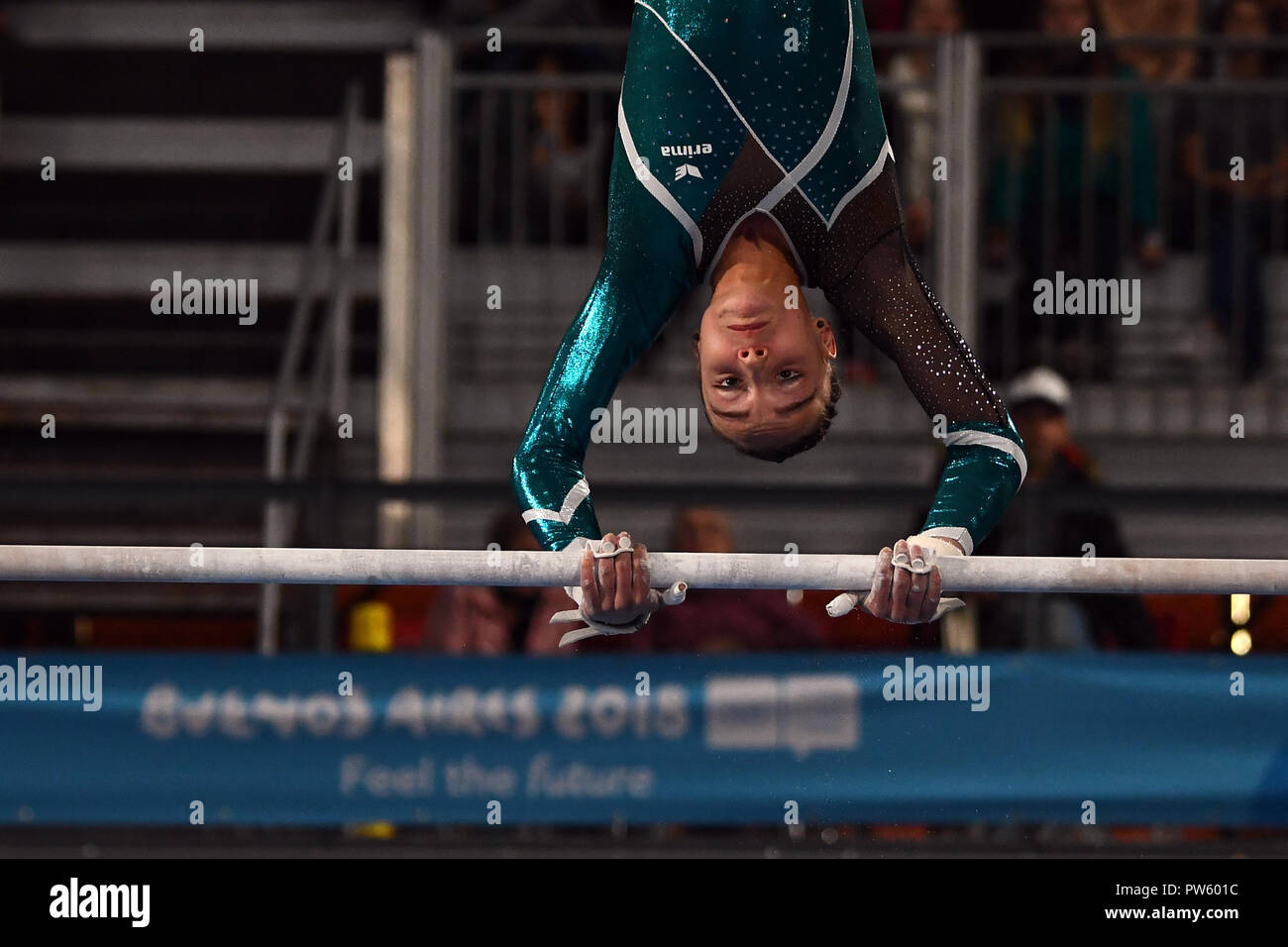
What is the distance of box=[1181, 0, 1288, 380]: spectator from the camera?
6.29 metres

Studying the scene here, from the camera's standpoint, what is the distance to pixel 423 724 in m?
4.86

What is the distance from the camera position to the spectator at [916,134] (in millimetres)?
6137

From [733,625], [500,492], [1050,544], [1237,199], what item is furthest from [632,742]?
[1237,199]

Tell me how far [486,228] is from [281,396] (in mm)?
994

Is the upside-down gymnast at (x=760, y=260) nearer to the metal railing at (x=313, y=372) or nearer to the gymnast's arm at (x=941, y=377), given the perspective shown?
the gymnast's arm at (x=941, y=377)

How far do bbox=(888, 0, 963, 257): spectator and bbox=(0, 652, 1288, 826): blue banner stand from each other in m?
1.88

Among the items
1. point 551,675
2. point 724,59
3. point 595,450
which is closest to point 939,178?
point 595,450

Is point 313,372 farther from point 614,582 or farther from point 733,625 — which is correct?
point 614,582

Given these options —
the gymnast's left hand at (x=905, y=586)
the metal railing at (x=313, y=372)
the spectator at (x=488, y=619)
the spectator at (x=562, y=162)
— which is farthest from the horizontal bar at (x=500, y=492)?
the gymnast's left hand at (x=905, y=586)

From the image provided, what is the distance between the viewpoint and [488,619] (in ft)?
17.1

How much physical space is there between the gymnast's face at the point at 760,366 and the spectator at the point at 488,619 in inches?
74.4

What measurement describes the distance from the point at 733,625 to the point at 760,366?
6.51 feet

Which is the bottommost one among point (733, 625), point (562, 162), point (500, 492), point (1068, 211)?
point (733, 625)

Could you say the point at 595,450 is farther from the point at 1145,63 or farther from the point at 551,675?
the point at 1145,63
